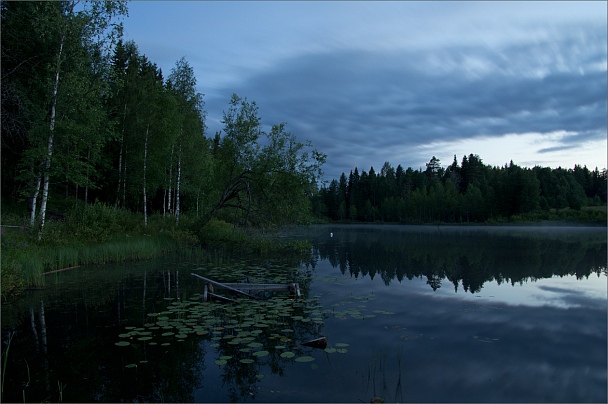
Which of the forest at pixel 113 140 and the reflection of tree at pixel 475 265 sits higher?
the forest at pixel 113 140

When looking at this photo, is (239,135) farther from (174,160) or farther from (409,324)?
(409,324)

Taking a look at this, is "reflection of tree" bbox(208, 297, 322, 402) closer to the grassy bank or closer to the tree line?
the grassy bank

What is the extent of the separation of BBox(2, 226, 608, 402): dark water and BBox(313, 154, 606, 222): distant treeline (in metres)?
72.6

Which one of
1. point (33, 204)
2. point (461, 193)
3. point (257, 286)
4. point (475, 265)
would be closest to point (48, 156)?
point (33, 204)

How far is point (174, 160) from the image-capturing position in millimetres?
30750

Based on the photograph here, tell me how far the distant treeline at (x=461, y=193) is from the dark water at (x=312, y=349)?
238 feet

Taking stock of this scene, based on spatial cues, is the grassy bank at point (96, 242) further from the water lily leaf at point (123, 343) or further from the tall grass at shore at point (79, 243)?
the water lily leaf at point (123, 343)

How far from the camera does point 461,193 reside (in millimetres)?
105062

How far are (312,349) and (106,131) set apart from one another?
17.3 meters

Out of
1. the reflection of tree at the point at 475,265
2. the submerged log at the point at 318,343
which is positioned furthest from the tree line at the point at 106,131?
the submerged log at the point at 318,343

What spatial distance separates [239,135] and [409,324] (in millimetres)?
18239

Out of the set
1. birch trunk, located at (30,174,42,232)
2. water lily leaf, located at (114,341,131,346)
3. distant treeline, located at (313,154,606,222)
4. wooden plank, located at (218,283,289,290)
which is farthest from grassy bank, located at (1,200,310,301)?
distant treeline, located at (313,154,606,222)

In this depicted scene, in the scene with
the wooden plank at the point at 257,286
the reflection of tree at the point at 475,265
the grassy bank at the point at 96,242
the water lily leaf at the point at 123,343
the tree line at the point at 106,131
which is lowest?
the reflection of tree at the point at 475,265

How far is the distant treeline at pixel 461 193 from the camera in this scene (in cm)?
8944
